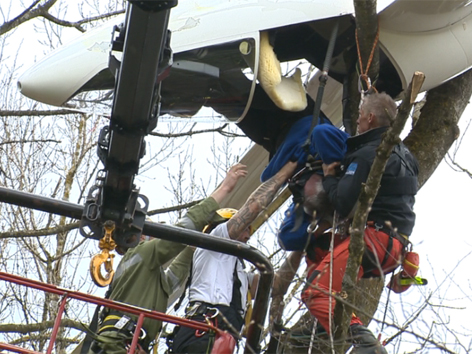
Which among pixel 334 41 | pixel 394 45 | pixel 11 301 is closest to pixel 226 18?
pixel 334 41

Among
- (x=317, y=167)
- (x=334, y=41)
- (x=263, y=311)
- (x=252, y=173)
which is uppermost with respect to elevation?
(x=334, y=41)

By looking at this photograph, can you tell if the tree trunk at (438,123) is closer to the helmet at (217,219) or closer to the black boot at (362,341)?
→ the helmet at (217,219)

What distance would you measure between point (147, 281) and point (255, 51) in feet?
6.46

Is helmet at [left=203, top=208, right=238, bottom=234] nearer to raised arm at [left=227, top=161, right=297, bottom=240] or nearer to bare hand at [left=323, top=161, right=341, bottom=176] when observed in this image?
raised arm at [left=227, top=161, right=297, bottom=240]

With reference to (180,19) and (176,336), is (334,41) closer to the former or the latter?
(180,19)

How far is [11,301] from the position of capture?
1180 cm

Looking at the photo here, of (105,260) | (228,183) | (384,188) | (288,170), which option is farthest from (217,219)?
(105,260)

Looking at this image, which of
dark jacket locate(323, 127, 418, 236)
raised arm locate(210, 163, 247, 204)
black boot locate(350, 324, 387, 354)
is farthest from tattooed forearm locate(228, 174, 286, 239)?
black boot locate(350, 324, 387, 354)

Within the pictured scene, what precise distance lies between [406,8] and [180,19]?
1.77 metres

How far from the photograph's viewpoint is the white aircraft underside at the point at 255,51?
22.5ft

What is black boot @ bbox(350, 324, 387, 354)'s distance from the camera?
16.9ft

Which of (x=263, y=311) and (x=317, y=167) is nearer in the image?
(x=263, y=311)

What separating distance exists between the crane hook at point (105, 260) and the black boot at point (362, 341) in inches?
55.4

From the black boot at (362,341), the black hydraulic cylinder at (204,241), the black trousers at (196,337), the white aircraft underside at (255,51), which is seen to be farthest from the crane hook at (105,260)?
the white aircraft underside at (255,51)
